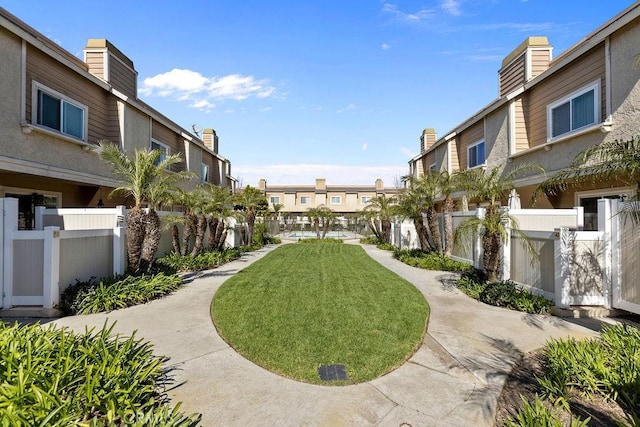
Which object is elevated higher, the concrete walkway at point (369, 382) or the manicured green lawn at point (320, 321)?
the manicured green lawn at point (320, 321)

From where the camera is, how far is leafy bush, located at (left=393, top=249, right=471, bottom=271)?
12445 mm

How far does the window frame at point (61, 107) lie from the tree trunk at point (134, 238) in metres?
4.18

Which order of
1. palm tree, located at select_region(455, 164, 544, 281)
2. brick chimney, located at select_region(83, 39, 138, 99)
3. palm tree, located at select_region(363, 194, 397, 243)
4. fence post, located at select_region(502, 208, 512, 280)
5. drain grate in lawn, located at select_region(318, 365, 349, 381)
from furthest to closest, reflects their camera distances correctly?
palm tree, located at select_region(363, 194, 397, 243)
brick chimney, located at select_region(83, 39, 138, 99)
fence post, located at select_region(502, 208, 512, 280)
palm tree, located at select_region(455, 164, 544, 281)
drain grate in lawn, located at select_region(318, 365, 349, 381)

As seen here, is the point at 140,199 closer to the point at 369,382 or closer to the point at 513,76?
the point at 369,382

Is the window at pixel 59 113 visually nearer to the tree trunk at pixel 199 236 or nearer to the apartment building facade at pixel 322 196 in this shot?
the tree trunk at pixel 199 236

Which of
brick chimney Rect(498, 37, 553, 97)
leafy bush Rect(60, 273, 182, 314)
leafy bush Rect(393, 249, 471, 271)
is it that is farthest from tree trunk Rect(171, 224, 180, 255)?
brick chimney Rect(498, 37, 553, 97)

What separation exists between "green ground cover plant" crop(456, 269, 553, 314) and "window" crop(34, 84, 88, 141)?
45.0 feet

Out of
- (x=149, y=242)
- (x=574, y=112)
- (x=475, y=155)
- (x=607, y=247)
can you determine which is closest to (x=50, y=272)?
(x=149, y=242)

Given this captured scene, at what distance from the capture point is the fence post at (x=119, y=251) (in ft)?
29.6

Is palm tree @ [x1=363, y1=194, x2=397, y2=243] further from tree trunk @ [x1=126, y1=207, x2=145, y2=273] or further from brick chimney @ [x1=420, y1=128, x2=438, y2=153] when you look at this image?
tree trunk @ [x1=126, y1=207, x2=145, y2=273]

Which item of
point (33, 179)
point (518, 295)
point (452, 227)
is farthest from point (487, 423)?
point (33, 179)

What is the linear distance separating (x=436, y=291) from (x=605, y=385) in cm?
546

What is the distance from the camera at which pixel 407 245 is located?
20203 millimetres

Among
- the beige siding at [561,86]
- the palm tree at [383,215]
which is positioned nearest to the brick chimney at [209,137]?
the palm tree at [383,215]
